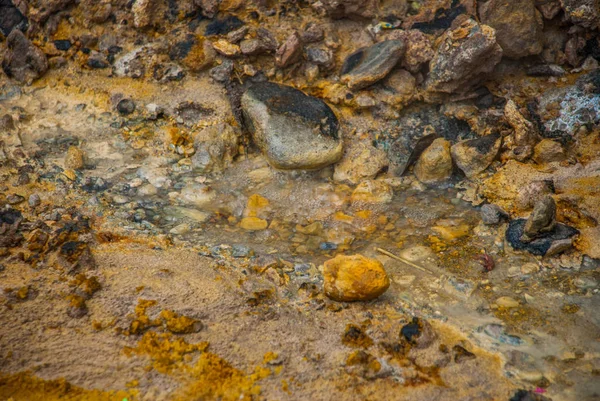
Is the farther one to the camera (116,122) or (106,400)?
(116,122)

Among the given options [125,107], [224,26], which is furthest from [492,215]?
[125,107]

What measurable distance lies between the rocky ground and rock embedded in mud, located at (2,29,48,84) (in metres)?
0.02

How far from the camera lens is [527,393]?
1996 mm

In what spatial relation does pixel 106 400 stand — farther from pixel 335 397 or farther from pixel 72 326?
pixel 335 397

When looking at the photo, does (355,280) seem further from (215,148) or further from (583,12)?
(583,12)

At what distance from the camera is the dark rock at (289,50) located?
12.4 feet

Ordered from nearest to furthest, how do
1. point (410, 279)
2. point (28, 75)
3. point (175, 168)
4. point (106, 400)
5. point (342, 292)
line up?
1. point (106, 400)
2. point (342, 292)
3. point (410, 279)
4. point (175, 168)
5. point (28, 75)

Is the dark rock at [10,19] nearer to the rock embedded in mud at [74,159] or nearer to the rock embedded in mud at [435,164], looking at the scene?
the rock embedded in mud at [74,159]

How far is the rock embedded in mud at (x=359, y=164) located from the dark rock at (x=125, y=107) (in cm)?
175

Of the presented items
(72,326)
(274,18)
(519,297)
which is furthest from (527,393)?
(274,18)

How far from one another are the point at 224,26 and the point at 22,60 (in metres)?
1.72

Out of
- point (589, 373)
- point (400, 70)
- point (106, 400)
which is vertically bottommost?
point (589, 373)

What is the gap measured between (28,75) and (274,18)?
7.00 ft

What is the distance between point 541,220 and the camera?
110 inches
